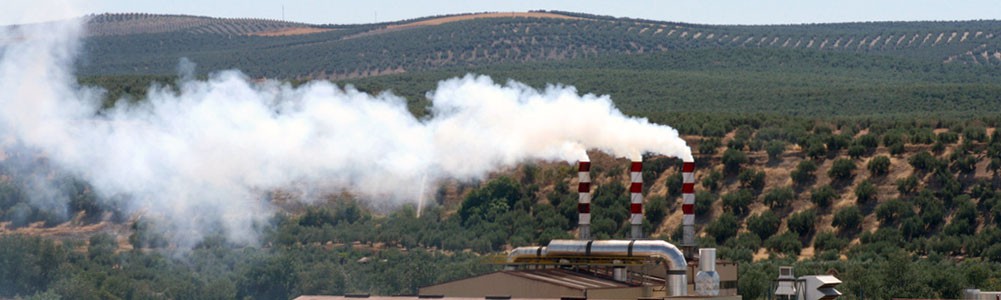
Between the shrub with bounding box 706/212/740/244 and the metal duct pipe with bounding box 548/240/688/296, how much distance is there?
4642 cm

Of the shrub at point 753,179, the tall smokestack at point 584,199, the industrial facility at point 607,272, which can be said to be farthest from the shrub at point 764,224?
the tall smokestack at point 584,199

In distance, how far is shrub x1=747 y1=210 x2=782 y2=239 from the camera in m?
126

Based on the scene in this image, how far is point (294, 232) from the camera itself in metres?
126

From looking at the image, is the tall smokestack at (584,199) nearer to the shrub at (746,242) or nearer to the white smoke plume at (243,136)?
the white smoke plume at (243,136)

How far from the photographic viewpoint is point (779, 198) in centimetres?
13038

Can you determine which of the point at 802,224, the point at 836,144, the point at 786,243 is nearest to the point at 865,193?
the point at 802,224

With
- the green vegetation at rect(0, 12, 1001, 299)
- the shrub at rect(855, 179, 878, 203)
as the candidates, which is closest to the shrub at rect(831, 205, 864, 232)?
the green vegetation at rect(0, 12, 1001, 299)

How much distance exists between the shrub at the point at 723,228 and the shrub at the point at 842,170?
892cm

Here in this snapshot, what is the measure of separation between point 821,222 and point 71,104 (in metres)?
48.1

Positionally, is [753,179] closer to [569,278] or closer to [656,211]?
[656,211]

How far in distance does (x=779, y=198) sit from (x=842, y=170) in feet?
17.2

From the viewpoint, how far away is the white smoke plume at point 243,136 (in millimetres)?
100875

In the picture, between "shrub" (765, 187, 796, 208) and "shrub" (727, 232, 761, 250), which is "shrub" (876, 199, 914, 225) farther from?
"shrub" (727, 232, 761, 250)

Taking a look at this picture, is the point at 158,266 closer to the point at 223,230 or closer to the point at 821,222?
the point at 223,230
